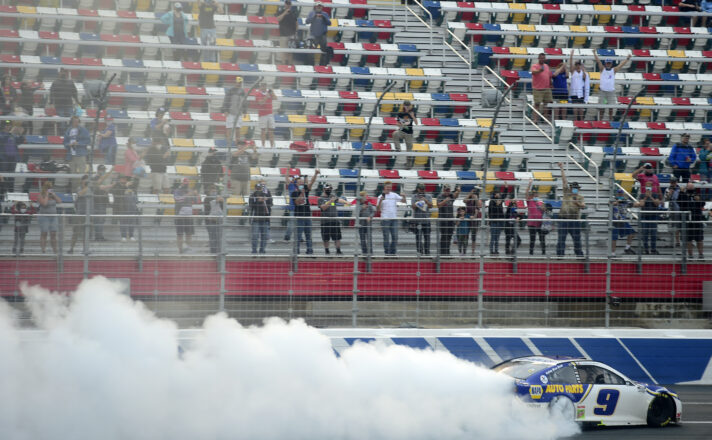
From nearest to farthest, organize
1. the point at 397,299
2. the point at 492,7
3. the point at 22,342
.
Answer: the point at 22,342 → the point at 397,299 → the point at 492,7

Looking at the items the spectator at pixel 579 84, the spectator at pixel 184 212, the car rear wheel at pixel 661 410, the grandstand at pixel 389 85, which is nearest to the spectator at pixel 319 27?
the grandstand at pixel 389 85

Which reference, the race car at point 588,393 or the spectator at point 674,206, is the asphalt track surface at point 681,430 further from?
the spectator at point 674,206

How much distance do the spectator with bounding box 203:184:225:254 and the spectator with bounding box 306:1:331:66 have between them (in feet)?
27.8

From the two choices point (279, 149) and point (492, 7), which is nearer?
point (279, 149)

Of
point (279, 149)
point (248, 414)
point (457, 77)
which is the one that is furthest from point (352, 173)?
point (248, 414)

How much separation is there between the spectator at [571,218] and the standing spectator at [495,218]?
0.97m

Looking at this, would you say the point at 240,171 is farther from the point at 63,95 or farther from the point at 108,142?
the point at 63,95

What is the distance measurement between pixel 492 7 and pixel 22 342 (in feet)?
60.6

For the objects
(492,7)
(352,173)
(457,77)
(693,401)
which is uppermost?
(492,7)

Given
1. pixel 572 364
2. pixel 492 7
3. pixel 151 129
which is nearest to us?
pixel 572 364

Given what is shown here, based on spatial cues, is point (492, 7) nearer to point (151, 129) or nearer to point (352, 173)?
point (352, 173)

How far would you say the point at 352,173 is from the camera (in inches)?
717

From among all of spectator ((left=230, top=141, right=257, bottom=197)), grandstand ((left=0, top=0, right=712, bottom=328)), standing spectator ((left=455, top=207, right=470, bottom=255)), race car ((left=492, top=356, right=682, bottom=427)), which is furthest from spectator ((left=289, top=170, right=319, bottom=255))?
race car ((left=492, top=356, right=682, bottom=427))

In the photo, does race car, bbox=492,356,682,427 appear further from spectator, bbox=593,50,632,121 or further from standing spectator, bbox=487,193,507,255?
spectator, bbox=593,50,632,121
